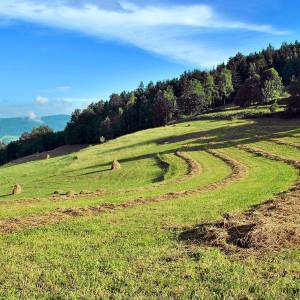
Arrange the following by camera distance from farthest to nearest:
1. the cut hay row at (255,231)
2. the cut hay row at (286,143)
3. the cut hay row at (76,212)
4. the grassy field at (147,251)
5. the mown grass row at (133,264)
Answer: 1. the cut hay row at (286,143)
2. the cut hay row at (76,212)
3. the cut hay row at (255,231)
4. the grassy field at (147,251)
5. the mown grass row at (133,264)

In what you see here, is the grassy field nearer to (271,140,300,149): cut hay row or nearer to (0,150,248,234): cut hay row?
(0,150,248,234): cut hay row

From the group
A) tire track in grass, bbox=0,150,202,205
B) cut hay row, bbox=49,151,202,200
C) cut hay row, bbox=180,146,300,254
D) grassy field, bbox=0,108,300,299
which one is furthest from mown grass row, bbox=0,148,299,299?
cut hay row, bbox=49,151,202,200

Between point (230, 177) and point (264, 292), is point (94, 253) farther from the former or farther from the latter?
point (230, 177)

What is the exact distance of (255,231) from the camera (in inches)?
633

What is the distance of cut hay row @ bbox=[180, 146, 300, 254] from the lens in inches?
607

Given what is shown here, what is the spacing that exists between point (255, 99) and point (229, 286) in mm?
138278

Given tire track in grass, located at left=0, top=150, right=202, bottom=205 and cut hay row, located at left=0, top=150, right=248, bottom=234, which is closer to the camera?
cut hay row, located at left=0, top=150, right=248, bottom=234

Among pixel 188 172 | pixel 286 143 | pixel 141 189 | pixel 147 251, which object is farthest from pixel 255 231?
pixel 286 143

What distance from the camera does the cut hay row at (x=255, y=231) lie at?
15422 mm

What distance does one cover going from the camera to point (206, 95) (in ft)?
591

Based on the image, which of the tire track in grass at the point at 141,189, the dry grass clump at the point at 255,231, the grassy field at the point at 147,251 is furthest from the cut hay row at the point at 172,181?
the dry grass clump at the point at 255,231

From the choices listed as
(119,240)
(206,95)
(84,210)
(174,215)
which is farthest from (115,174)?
(206,95)

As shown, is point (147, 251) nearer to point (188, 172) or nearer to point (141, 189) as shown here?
point (141, 189)

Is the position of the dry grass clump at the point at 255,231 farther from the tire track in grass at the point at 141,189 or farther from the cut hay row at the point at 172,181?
the tire track in grass at the point at 141,189
